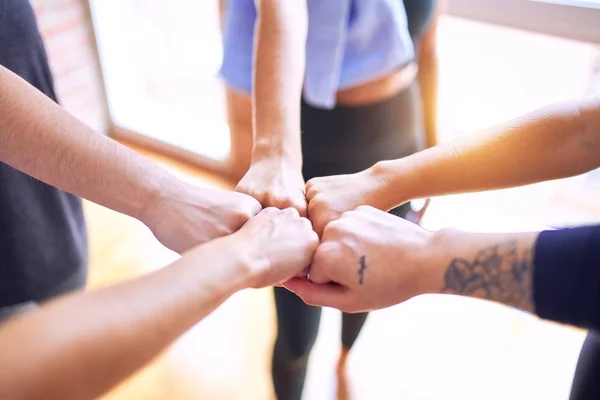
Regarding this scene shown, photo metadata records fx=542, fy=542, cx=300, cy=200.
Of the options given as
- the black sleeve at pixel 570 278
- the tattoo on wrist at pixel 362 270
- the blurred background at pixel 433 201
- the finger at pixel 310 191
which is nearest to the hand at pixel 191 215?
the finger at pixel 310 191

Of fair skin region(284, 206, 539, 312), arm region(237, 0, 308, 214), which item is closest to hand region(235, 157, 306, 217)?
arm region(237, 0, 308, 214)

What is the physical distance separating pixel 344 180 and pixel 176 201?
0.32 m

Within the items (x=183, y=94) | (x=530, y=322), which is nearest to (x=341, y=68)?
(x=530, y=322)

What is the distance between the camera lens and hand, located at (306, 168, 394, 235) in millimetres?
1004

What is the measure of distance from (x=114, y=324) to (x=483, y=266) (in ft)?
1.67

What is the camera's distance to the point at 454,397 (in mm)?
1695

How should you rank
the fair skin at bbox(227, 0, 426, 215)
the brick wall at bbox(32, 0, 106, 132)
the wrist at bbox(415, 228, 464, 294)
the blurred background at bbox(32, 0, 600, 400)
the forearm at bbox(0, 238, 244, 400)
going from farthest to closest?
the brick wall at bbox(32, 0, 106, 132) < the blurred background at bbox(32, 0, 600, 400) < the fair skin at bbox(227, 0, 426, 215) < the wrist at bbox(415, 228, 464, 294) < the forearm at bbox(0, 238, 244, 400)

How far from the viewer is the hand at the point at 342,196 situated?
1.00m

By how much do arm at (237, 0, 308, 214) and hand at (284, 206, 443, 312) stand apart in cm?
16

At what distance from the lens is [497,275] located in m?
0.76

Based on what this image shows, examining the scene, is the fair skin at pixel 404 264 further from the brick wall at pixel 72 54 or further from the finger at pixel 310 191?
the brick wall at pixel 72 54

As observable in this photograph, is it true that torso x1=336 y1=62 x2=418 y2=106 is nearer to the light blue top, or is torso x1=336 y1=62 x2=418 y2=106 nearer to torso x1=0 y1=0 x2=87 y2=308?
the light blue top

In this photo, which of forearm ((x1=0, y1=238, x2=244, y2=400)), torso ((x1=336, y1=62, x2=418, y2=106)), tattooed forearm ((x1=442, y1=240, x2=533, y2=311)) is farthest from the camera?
torso ((x1=336, y1=62, x2=418, y2=106))

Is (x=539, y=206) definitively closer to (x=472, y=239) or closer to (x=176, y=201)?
(x=472, y=239)
